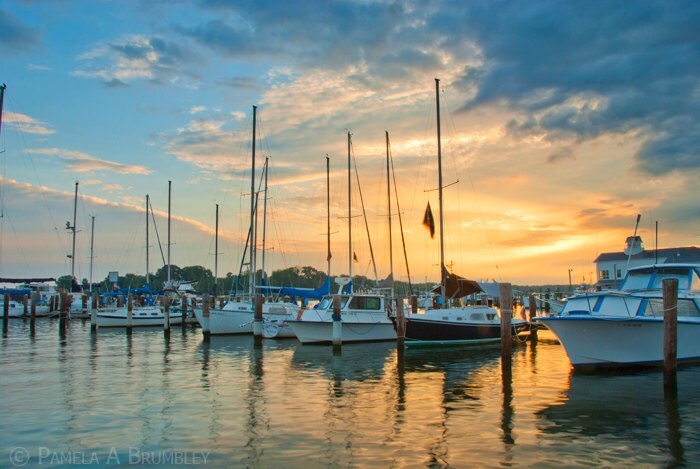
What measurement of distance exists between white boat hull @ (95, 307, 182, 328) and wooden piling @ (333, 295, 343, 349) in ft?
73.8

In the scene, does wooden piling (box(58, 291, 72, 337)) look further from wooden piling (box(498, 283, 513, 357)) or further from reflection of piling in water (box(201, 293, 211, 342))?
wooden piling (box(498, 283, 513, 357))

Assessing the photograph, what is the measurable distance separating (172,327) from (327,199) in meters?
16.7

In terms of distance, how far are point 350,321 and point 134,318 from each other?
23063mm

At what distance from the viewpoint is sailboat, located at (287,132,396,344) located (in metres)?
30.9

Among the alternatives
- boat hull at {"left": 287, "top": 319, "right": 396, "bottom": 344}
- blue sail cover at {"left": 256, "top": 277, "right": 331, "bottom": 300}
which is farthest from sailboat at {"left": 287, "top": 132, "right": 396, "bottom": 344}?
blue sail cover at {"left": 256, "top": 277, "right": 331, "bottom": 300}

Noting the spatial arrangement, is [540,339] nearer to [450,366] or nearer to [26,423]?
[450,366]

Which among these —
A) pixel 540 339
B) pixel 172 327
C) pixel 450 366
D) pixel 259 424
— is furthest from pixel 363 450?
pixel 172 327

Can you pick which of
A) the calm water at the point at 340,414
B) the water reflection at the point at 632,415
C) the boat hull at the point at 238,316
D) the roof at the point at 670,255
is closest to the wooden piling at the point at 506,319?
the calm water at the point at 340,414

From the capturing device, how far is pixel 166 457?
10414mm

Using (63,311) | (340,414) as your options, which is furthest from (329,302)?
(63,311)

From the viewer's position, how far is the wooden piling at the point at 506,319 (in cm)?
2017

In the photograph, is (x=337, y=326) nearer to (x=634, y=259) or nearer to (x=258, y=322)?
(x=258, y=322)

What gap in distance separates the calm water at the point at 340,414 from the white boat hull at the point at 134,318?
2100cm

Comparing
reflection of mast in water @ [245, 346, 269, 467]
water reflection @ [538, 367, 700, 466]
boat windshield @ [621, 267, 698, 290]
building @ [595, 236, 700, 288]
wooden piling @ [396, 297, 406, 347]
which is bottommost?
reflection of mast in water @ [245, 346, 269, 467]
